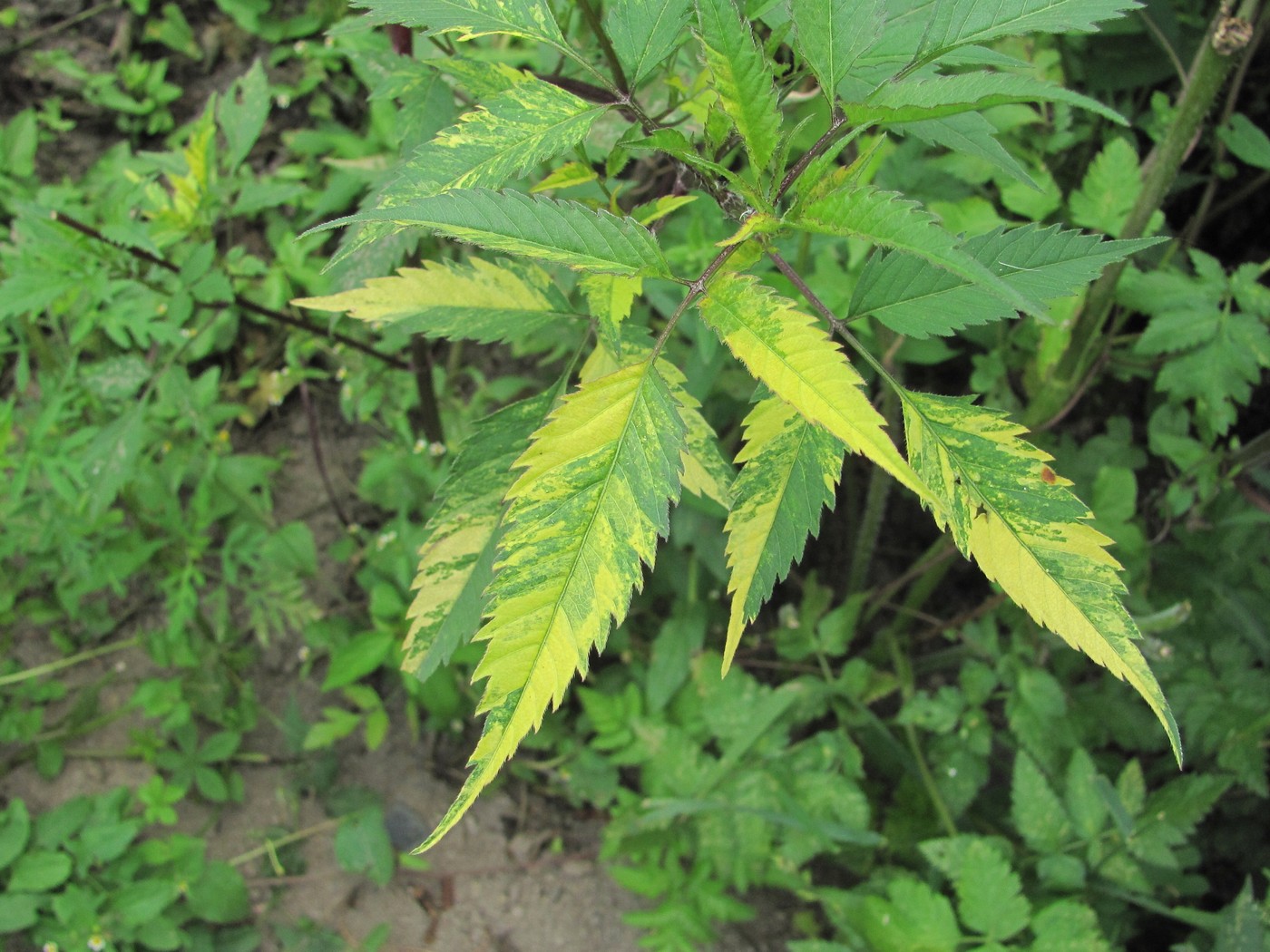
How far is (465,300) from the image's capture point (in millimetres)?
1086

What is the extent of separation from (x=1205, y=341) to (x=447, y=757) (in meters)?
1.92

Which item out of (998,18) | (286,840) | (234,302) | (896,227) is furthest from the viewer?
(286,840)

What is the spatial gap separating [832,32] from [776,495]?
1.44ft

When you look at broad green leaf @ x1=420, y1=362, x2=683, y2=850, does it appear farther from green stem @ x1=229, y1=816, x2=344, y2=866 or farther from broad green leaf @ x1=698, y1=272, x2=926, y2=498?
green stem @ x1=229, y1=816, x2=344, y2=866

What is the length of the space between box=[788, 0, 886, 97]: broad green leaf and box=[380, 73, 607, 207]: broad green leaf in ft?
0.70

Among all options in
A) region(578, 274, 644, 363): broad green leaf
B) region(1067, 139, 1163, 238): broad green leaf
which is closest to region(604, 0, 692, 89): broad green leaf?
region(578, 274, 644, 363): broad green leaf

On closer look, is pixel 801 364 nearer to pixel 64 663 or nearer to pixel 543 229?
pixel 543 229

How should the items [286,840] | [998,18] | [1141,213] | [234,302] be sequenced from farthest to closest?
[286,840], [234,302], [1141,213], [998,18]

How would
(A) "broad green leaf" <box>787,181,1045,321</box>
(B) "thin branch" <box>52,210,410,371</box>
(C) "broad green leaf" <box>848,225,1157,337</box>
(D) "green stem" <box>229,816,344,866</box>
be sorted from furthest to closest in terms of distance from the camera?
1. (D) "green stem" <box>229,816,344,866</box>
2. (B) "thin branch" <box>52,210,410,371</box>
3. (C) "broad green leaf" <box>848,225,1157,337</box>
4. (A) "broad green leaf" <box>787,181,1045,321</box>

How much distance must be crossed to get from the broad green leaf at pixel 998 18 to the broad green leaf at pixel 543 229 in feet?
1.05

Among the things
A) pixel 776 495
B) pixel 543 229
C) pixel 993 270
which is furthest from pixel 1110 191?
pixel 543 229

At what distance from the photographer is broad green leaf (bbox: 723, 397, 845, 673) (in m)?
0.87

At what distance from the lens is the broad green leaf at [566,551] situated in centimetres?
74

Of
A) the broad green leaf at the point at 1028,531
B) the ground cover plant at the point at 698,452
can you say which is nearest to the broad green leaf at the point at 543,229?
the ground cover plant at the point at 698,452
